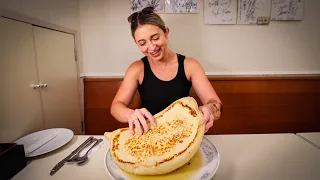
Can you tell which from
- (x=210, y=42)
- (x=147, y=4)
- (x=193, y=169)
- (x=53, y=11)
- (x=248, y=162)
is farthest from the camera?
(x=210, y=42)

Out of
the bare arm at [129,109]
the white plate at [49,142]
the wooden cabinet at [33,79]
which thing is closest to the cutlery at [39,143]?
the white plate at [49,142]

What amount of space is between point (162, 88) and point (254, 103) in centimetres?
138

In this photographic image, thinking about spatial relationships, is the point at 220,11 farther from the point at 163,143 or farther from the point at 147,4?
the point at 163,143

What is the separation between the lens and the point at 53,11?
→ 5.25 feet

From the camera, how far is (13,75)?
1.11 meters

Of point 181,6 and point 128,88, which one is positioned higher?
point 181,6

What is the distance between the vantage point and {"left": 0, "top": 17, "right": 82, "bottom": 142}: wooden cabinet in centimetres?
106

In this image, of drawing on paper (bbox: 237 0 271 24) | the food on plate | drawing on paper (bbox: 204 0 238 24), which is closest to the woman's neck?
the food on plate

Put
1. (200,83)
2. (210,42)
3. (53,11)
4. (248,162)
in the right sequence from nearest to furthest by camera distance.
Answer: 1. (248,162)
2. (200,83)
3. (53,11)
4. (210,42)

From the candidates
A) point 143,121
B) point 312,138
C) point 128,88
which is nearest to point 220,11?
point 128,88

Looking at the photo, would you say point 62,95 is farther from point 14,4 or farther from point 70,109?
point 14,4

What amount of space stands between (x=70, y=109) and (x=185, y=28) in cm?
149

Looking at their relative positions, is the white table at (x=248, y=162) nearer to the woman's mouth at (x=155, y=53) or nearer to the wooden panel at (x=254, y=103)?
the woman's mouth at (x=155, y=53)

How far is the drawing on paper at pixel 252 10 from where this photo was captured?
6.81 feet
